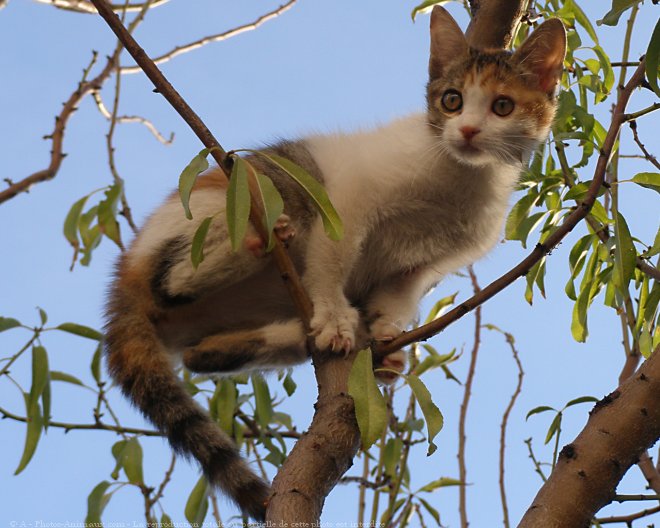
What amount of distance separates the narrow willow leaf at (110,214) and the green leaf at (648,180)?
6.52 feet

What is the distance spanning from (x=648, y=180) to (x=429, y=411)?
3.56 feet

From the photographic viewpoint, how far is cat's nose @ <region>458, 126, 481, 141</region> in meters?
2.92

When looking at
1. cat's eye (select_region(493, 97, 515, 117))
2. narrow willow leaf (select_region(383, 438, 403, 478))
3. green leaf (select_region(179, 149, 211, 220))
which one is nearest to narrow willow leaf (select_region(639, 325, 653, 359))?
cat's eye (select_region(493, 97, 515, 117))

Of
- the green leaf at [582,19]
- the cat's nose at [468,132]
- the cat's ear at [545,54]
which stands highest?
the green leaf at [582,19]

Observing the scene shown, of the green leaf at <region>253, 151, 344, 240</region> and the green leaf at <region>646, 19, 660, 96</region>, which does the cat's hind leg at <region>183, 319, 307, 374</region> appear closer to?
the green leaf at <region>253, 151, 344, 240</region>

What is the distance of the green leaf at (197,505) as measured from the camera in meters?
3.04

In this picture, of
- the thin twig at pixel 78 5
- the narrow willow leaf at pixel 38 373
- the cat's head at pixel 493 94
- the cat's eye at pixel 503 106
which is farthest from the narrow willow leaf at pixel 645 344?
the thin twig at pixel 78 5

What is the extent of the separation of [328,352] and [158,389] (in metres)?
0.62

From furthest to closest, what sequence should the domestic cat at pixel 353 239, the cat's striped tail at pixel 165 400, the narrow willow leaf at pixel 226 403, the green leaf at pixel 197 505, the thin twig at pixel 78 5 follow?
the thin twig at pixel 78 5
the narrow willow leaf at pixel 226 403
the green leaf at pixel 197 505
the domestic cat at pixel 353 239
the cat's striped tail at pixel 165 400

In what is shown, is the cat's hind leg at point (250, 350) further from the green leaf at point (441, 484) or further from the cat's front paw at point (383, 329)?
the green leaf at point (441, 484)

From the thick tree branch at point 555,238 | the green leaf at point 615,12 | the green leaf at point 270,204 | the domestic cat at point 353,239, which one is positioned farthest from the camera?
the domestic cat at point 353,239

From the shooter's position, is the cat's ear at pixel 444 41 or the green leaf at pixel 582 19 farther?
the cat's ear at pixel 444 41

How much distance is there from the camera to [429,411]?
189cm

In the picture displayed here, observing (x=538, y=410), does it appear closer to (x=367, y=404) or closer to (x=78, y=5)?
(x=367, y=404)
